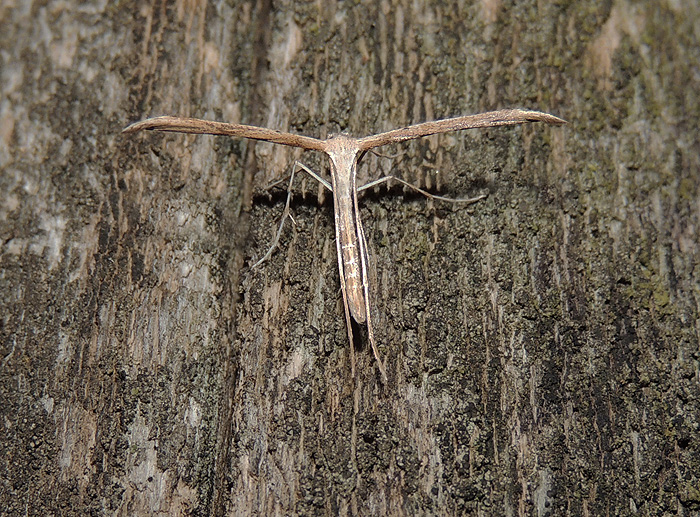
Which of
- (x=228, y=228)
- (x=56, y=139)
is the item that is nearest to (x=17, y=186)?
(x=56, y=139)

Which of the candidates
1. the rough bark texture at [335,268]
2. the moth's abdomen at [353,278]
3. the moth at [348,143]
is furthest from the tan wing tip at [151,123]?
the moth's abdomen at [353,278]

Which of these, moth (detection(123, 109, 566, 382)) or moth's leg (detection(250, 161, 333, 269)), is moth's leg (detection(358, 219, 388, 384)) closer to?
moth (detection(123, 109, 566, 382))

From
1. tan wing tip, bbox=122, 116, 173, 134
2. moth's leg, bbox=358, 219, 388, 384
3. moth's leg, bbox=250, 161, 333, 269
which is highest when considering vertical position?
tan wing tip, bbox=122, 116, 173, 134

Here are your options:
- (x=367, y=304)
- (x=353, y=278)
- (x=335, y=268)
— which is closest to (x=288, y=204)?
(x=335, y=268)

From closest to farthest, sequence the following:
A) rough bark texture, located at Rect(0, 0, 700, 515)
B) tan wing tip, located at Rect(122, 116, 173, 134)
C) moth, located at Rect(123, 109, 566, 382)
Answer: rough bark texture, located at Rect(0, 0, 700, 515), moth, located at Rect(123, 109, 566, 382), tan wing tip, located at Rect(122, 116, 173, 134)

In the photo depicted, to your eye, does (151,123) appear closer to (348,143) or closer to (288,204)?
(288,204)

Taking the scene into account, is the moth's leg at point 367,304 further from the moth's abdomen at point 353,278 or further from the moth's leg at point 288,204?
the moth's leg at point 288,204

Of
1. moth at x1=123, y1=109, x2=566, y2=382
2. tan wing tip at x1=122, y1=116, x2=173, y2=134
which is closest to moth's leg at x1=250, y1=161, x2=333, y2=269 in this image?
moth at x1=123, y1=109, x2=566, y2=382
